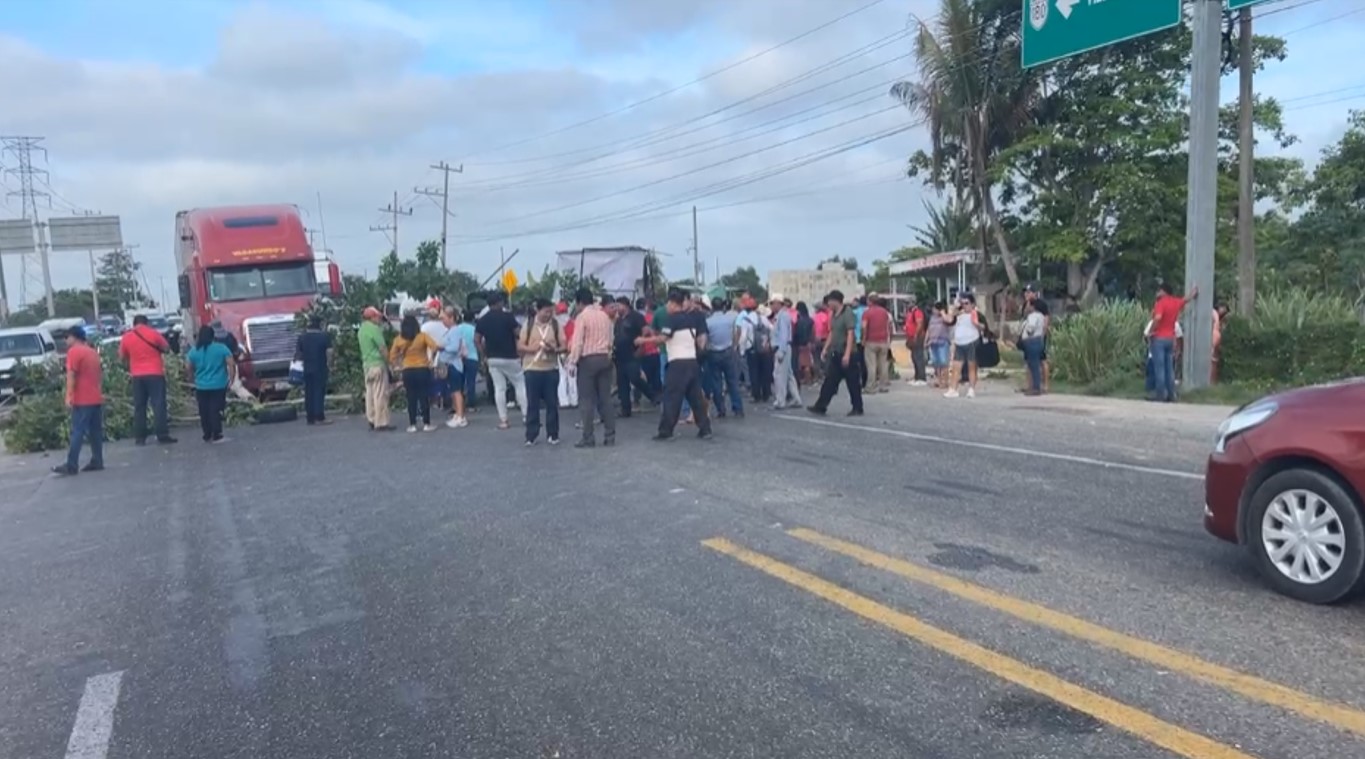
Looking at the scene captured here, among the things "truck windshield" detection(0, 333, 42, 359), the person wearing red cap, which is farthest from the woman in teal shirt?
"truck windshield" detection(0, 333, 42, 359)

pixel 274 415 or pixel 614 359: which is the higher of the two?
pixel 614 359

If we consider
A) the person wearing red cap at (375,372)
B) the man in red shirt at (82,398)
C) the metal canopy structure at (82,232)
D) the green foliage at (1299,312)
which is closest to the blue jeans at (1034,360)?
the green foliage at (1299,312)

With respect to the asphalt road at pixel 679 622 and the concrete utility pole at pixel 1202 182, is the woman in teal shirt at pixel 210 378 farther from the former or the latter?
the concrete utility pole at pixel 1202 182

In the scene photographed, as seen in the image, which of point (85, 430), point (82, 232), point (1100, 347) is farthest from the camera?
point (82, 232)

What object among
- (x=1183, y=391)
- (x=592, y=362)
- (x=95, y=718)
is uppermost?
(x=592, y=362)

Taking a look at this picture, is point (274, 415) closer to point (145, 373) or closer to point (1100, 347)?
point (145, 373)

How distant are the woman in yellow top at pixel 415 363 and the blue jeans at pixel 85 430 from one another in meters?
3.84

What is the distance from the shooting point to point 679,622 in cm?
570

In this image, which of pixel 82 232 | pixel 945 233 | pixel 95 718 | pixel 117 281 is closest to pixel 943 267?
pixel 945 233

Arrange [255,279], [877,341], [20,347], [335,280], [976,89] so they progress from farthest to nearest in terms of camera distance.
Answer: [976,89] → [20,347] → [335,280] → [255,279] → [877,341]

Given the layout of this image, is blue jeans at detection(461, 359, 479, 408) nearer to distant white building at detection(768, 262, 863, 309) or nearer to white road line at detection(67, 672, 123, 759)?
white road line at detection(67, 672, 123, 759)

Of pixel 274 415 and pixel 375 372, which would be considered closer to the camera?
pixel 375 372

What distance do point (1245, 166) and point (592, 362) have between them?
13.0m

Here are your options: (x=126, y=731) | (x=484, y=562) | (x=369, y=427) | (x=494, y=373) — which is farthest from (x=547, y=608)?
(x=369, y=427)
